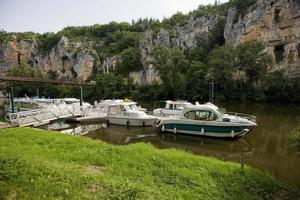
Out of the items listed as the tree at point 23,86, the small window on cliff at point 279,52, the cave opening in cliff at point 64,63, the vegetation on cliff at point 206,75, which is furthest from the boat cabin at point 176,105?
the cave opening in cliff at point 64,63

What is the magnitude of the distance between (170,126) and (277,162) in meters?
8.53

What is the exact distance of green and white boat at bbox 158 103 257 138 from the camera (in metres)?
17.2

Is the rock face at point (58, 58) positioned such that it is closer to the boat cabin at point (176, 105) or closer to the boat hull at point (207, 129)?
the boat cabin at point (176, 105)

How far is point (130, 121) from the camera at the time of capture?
76.4ft

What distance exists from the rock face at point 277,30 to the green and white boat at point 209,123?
30.7m

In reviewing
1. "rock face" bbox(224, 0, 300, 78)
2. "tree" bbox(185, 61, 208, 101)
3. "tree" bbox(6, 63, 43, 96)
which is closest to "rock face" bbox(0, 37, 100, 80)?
"tree" bbox(6, 63, 43, 96)

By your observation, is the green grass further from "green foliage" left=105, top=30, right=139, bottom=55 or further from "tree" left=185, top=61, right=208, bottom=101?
"green foliage" left=105, top=30, right=139, bottom=55

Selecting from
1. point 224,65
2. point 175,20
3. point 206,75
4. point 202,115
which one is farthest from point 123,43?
point 202,115

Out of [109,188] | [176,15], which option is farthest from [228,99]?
[176,15]

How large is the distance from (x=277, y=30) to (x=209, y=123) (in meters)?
36.1

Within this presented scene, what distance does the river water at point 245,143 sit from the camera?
11883mm

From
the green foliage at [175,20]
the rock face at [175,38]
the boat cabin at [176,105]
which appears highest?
the green foliage at [175,20]

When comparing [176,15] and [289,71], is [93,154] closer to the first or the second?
[289,71]

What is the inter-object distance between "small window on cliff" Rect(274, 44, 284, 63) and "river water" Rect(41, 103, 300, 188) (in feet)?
75.9
